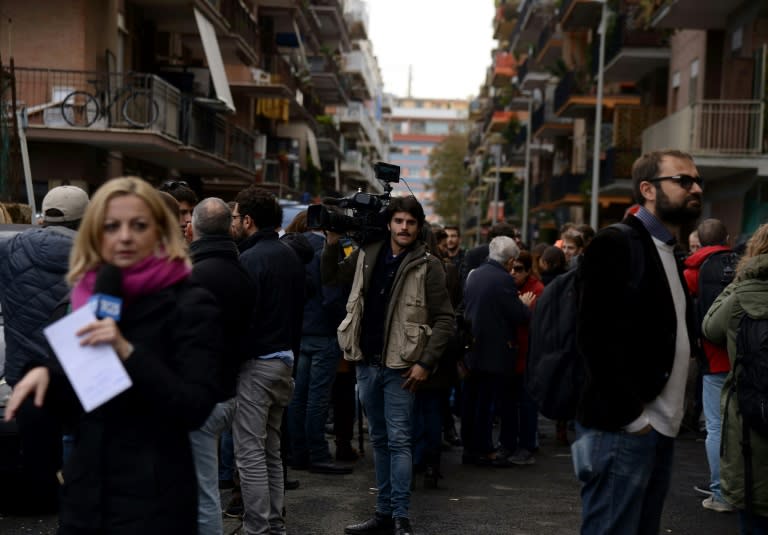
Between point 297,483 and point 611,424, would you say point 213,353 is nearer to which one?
point 611,424

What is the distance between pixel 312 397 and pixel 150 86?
16683 millimetres

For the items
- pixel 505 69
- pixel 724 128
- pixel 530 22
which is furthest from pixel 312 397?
pixel 505 69

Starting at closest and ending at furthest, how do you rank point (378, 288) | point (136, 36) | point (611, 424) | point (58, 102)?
point (611, 424)
point (378, 288)
point (58, 102)
point (136, 36)

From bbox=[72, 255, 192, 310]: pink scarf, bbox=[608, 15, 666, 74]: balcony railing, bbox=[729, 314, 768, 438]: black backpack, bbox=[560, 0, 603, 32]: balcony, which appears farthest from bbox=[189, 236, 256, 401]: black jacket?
bbox=[560, 0, 603, 32]: balcony

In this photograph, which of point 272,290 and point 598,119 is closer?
point 272,290

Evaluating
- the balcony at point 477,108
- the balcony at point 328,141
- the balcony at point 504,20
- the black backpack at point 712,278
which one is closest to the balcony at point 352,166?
the balcony at point 328,141

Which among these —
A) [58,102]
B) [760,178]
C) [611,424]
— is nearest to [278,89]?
[58,102]

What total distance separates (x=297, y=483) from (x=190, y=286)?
555 centimetres

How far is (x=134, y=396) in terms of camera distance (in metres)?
3.55

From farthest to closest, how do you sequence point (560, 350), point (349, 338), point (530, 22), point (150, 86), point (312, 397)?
point (530, 22)
point (150, 86)
point (312, 397)
point (349, 338)
point (560, 350)

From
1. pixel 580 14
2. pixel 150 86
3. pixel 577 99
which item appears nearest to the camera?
pixel 150 86

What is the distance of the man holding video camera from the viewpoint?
725cm

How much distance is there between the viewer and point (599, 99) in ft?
107

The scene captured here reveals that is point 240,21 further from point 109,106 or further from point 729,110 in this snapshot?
point 729,110
